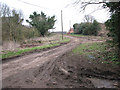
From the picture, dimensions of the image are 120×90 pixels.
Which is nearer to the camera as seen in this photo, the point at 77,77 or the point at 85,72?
the point at 77,77

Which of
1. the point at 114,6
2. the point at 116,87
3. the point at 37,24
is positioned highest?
the point at 37,24

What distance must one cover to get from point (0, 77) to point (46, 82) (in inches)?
81.7

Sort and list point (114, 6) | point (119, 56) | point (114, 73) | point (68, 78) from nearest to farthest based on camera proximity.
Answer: point (68, 78) → point (114, 73) → point (114, 6) → point (119, 56)

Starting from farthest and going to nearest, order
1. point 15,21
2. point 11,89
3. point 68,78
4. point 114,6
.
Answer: point 15,21 → point 114,6 → point 68,78 → point 11,89

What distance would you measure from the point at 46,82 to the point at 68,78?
3.14 ft

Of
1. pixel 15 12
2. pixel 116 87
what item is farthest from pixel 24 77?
pixel 15 12

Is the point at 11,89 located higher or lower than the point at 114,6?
lower

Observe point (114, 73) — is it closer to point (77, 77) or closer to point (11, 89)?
point (77, 77)

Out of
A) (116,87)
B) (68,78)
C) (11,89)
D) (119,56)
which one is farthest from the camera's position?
(119,56)

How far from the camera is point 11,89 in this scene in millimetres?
3102

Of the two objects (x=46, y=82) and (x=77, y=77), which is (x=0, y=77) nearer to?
(x=46, y=82)

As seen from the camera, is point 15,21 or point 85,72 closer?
point 85,72

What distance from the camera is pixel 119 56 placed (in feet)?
20.2

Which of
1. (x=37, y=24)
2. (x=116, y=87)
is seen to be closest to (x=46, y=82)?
(x=116, y=87)
